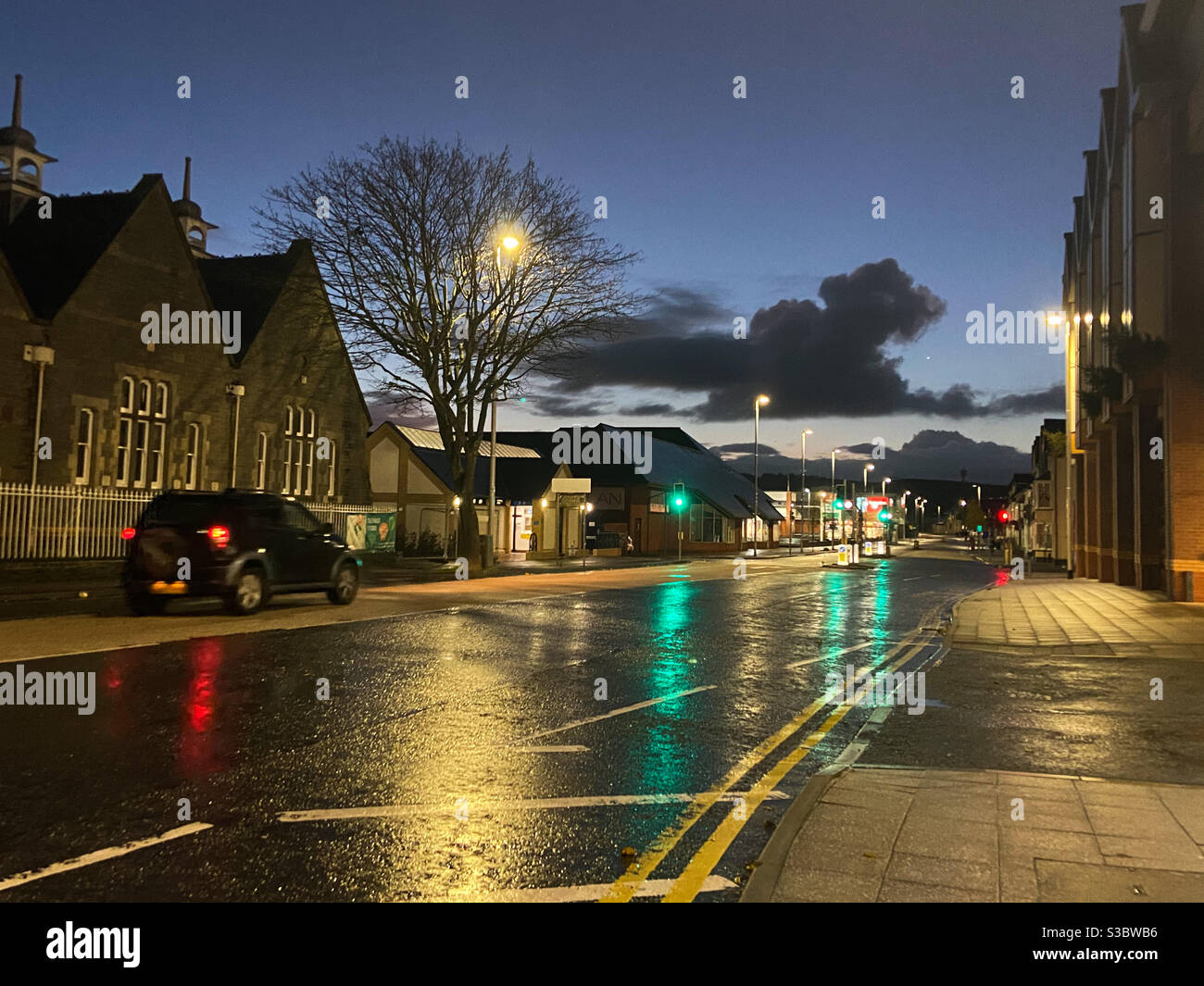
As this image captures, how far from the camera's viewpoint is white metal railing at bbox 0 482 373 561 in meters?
21.9

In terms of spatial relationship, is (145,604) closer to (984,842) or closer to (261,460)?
(984,842)

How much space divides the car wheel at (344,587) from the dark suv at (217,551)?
0.89 metres

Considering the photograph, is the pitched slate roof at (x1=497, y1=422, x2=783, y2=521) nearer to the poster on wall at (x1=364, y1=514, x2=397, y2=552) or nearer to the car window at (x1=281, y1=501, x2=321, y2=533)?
the poster on wall at (x1=364, y1=514, x2=397, y2=552)

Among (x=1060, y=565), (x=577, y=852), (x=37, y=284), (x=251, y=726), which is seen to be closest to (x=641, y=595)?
(x=251, y=726)

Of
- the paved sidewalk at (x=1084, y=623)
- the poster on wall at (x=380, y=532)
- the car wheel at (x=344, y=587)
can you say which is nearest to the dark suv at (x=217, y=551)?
the car wheel at (x=344, y=587)

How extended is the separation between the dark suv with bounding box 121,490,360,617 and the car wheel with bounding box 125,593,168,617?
0.04 feet

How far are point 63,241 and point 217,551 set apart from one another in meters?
19.6

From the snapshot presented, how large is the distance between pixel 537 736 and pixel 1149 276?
20.7 metres

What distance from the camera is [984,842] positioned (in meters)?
4.82

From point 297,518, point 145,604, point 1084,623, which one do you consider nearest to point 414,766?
point 145,604

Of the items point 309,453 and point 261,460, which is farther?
point 309,453

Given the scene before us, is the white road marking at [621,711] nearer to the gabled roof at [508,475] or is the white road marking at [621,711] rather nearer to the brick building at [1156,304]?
the brick building at [1156,304]

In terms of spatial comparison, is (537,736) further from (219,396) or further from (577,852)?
(219,396)

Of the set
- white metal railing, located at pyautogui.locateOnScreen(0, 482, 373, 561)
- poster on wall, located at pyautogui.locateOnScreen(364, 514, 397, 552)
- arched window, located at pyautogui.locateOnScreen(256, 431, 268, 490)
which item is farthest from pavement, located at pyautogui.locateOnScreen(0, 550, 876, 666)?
arched window, located at pyautogui.locateOnScreen(256, 431, 268, 490)
